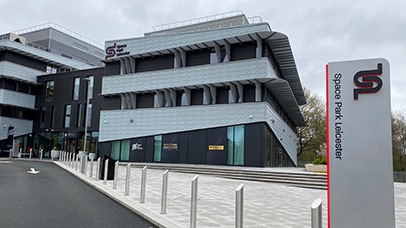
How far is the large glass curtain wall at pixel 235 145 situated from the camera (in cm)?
2380

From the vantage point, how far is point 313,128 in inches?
1704

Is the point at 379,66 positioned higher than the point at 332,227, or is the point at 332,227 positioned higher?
the point at 379,66

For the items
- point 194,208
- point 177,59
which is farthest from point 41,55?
point 194,208

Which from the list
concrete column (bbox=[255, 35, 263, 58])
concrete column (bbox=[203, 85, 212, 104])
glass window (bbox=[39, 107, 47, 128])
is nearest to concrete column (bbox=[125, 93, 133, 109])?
concrete column (bbox=[203, 85, 212, 104])

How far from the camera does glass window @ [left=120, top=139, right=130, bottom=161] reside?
96.4ft

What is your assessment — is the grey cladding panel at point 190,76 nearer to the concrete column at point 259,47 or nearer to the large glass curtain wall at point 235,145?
the concrete column at point 259,47

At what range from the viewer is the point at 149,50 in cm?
2883

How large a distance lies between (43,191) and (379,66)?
10075mm

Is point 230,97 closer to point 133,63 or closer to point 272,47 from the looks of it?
point 272,47

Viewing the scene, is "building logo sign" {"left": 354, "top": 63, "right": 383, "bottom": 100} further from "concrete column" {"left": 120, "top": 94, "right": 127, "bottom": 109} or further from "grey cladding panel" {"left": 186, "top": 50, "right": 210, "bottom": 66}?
"concrete column" {"left": 120, "top": 94, "right": 127, "bottom": 109}

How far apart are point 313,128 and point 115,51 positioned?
89.0 feet

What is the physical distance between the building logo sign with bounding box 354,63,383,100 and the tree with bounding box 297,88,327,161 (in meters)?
39.0

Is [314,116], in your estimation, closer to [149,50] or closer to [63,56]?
[149,50]

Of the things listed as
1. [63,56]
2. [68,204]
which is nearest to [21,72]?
[63,56]
